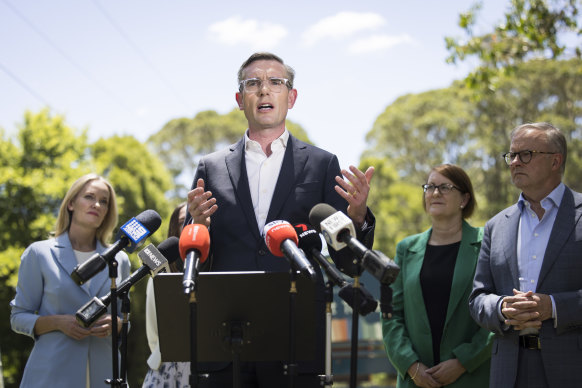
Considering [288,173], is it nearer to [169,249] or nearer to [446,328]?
[169,249]

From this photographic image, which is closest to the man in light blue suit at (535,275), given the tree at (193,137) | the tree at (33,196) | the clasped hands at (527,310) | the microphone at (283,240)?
the clasped hands at (527,310)

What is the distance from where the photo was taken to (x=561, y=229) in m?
4.02

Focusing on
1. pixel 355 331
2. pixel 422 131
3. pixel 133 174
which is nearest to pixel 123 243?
pixel 355 331

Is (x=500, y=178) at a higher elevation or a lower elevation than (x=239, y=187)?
higher

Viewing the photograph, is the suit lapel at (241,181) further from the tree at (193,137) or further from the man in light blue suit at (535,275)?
the tree at (193,137)

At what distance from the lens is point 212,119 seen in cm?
4178

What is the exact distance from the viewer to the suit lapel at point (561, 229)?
13.0ft

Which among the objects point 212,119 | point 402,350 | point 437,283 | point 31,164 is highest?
point 212,119

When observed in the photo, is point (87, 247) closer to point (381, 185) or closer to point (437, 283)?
point (437, 283)

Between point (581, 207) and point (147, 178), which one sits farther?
point (147, 178)

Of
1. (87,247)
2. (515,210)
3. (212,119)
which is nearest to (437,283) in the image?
(515,210)

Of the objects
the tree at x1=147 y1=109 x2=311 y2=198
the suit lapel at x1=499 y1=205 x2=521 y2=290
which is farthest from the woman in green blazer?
the tree at x1=147 y1=109 x2=311 y2=198

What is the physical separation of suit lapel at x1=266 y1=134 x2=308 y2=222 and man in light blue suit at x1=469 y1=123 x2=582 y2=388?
1484 millimetres

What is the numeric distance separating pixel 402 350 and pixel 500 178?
2608 centimetres
